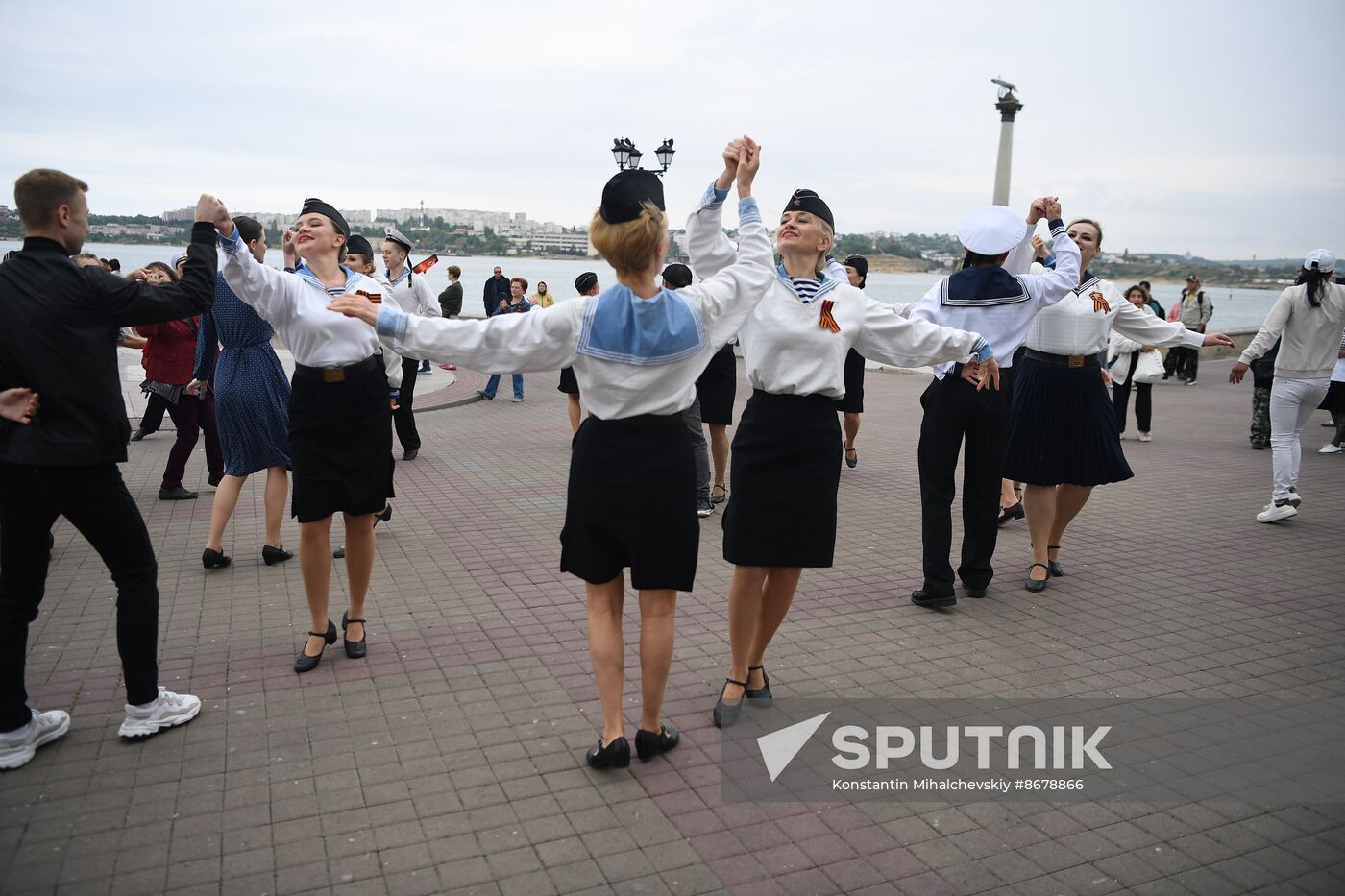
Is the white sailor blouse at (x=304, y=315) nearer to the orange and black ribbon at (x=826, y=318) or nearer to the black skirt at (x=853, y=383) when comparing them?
the orange and black ribbon at (x=826, y=318)

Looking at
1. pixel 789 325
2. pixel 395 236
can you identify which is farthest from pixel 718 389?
pixel 789 325

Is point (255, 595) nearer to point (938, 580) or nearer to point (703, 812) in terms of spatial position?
point (703, 812)

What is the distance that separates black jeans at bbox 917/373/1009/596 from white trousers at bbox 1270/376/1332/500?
138 inches

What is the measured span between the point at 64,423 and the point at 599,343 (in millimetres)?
1962

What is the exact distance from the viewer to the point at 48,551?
12.6ft

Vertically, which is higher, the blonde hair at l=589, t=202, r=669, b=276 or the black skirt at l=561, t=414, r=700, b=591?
the blonde hair at l=589, t=202, r=669, b=276

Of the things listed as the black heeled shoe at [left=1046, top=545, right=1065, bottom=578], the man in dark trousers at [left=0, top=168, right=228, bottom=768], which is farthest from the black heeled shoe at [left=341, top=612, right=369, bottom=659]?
the black heeled shoe at [left=1046, top=545, right=1065, bottom=578]

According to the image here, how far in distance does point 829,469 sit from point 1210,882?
1.96m

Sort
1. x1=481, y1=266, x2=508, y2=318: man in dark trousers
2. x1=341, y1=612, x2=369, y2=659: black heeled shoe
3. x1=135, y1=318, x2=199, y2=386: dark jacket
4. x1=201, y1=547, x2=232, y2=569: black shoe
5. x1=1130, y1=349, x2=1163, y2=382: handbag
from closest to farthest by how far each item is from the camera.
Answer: x1=341, y1=612, x2=369, y2=659: black heeled shoe < x1=201, y1=547, x2=232, y2=569: black shoe < x1=135, y1=318, x2=199, y2=386: dark jacket < x1=1130, y1=349, x2=1163, y2=382: handbag < x1=481, y1=266, x2=508, y2=318: man in dark trousers

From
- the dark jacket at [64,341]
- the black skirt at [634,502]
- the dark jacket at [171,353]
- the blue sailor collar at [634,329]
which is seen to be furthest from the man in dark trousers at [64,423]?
the dark jacket at [171,353]

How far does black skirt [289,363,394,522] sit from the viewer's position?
177 inches

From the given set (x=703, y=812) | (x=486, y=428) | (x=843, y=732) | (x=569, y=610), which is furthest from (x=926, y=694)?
(x=486, y=428)

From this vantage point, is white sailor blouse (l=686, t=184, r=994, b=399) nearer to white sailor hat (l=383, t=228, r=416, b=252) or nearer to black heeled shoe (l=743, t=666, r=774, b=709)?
black heeled shoe (l=743, t=666, r=774, b=709)

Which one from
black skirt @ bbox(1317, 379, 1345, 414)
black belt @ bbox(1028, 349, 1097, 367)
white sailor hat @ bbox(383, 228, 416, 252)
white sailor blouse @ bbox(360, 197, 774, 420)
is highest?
white sailor hat @ bbox(383, 228, 416, 252)
